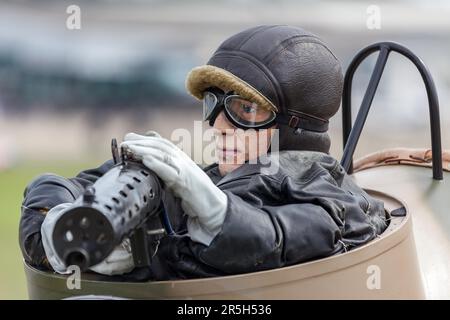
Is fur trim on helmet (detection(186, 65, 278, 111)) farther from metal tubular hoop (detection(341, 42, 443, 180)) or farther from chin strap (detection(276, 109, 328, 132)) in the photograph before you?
metal tubular hoop (detection(341, 42, 443, 180))

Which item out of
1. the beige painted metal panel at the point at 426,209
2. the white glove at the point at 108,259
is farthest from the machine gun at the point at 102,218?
the beige painted metal panel at the point at 426,209

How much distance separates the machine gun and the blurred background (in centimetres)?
552

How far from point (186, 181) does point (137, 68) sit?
27.9 ft

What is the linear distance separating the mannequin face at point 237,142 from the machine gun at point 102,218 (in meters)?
0.47

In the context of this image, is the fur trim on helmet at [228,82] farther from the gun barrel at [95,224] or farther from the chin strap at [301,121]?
the gun barrel at [95,224]

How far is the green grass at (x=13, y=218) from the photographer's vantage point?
14.5 feet

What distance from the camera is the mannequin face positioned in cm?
182

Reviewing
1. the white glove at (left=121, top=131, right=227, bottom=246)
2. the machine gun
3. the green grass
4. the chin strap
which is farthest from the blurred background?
the machine gun

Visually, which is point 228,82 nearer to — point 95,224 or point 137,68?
point 95,224

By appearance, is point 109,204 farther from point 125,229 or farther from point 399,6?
point 399,6

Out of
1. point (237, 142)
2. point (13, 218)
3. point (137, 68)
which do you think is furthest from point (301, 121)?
point (137, 68)

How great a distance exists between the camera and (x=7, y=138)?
28.8 ft
